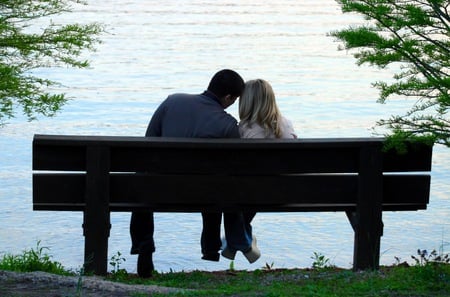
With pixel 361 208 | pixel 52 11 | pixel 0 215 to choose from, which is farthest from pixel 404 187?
pixel 0 215

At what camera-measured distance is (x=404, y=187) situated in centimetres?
911

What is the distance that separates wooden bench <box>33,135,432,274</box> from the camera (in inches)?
338

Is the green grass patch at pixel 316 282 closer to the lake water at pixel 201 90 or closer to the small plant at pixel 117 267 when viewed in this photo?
the small plant at pixel 117 267

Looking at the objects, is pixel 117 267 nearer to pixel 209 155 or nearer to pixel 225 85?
pixel 209 155

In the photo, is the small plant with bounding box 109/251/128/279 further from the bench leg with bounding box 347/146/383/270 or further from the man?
the bench leg with bounding box 347/146/383/270

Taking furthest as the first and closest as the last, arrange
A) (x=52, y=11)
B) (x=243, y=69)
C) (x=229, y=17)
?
(x=229, y=17) → (x=243, y=69) → (x=52, y=11)

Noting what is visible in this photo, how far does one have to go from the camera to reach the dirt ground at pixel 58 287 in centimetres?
699

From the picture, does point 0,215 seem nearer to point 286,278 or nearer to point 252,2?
point 286,278

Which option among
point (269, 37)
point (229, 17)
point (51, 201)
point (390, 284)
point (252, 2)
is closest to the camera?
point (390, 284)

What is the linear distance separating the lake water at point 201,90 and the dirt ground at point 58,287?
3.37 meters

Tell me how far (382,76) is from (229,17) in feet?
38.7

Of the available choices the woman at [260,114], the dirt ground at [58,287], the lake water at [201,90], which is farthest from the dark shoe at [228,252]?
the lake water at [201,90]

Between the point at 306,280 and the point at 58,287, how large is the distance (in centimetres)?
218

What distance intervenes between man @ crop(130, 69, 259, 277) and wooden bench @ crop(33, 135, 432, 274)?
0.29 metres
